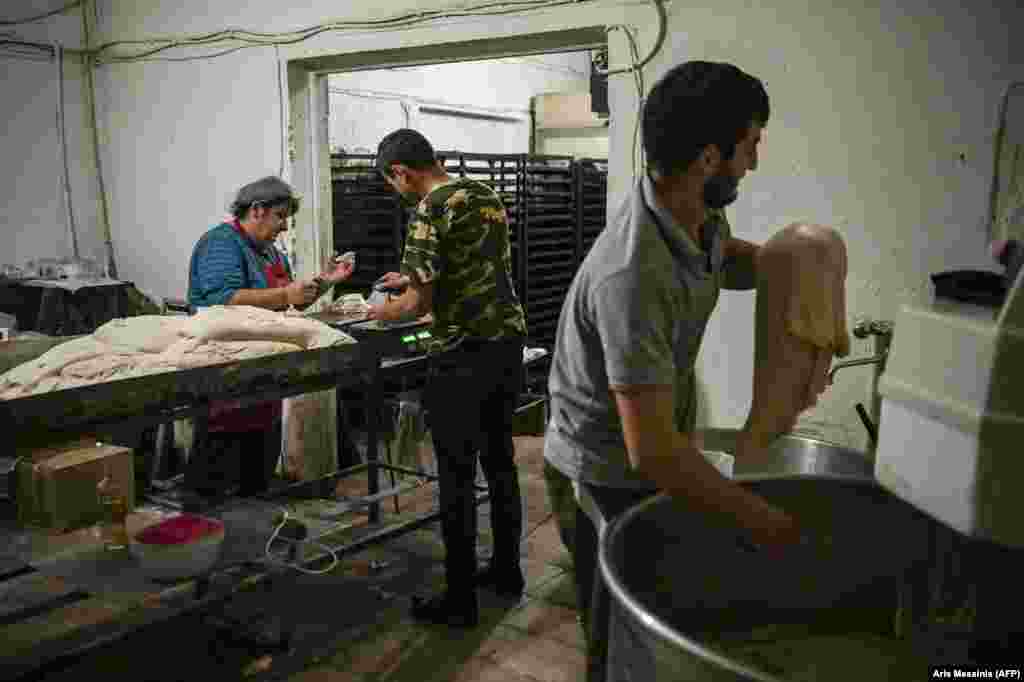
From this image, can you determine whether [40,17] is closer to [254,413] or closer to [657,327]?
[254,413]

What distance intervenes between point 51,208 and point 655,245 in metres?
5.01

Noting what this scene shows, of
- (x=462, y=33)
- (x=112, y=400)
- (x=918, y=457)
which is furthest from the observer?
(x=462, y=33)

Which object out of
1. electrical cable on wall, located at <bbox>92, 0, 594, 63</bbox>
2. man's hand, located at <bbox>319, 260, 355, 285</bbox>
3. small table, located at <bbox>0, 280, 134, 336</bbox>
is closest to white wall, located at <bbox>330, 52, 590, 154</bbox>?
electrical cable on wall, located at <bbox>92, 0, 594, 63</bbox>

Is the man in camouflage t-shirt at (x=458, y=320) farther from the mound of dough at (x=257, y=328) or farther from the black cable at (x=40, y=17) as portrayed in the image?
the black cable at (x=40, y=17)

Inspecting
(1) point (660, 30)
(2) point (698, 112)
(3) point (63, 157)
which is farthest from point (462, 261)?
(3) point (63, 157)

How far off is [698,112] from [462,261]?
156 centimetres

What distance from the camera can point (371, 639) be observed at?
288cm

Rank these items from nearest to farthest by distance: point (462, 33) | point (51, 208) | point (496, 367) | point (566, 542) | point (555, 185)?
point (566, 542)
point (496, 367)
point (462, 33)
point (51, 208)
point (555, 185)

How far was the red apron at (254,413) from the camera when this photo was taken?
12.1ft

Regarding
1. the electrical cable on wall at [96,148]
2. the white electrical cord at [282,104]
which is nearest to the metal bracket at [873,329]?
the white electrical cord at [282,104]

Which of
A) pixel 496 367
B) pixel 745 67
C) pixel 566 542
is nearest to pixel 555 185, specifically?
pixel 745 67

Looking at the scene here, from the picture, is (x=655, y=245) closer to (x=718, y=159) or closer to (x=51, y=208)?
(x=718, y=159)

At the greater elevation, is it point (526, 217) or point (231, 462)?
point (526, 217)

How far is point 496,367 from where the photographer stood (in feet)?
9.42
